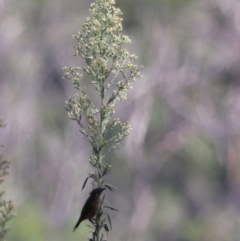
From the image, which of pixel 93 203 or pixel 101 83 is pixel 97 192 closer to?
pixel 93 203

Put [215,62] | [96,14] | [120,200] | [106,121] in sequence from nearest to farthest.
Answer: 1. [106,121]
2. [96,14]
3. [120,200]
4. [215,62]

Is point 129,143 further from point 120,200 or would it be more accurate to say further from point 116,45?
point 116,45

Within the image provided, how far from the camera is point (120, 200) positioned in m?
4.22

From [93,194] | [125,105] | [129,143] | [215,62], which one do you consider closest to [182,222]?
[129,143]

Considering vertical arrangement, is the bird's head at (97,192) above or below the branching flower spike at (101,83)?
below

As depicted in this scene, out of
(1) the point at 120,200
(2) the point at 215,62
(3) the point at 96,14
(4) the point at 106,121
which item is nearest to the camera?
(4) the point at 106,121

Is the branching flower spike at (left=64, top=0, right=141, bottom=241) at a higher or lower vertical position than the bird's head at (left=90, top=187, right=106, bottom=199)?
higher

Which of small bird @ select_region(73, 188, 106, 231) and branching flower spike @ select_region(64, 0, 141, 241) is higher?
branching flower spike @ select_region(64, 0, 141, 241)

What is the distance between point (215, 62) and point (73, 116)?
3.26 meters

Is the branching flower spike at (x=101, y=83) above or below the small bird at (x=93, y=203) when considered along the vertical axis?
above

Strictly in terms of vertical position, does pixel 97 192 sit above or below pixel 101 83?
below

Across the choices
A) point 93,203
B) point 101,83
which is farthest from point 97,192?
point 101,83

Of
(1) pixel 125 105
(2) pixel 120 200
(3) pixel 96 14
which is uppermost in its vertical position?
(1) pixel 125 105

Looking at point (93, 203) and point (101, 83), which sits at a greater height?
point (101, 83)
